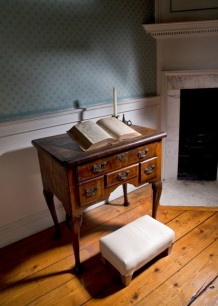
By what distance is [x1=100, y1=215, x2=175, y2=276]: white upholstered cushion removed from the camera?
140 centimetres

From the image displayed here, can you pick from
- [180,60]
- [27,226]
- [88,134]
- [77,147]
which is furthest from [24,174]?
[180,60]

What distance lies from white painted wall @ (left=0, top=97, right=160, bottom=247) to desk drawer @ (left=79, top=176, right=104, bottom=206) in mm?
630

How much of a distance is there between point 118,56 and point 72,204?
1.37 meters

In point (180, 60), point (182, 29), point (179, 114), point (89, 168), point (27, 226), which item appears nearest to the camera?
point (89, 168)

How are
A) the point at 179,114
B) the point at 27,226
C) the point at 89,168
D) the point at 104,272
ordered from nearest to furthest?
the point at 89,168 → the point at 104,272 → the point at 27,226 → the point at 179,114

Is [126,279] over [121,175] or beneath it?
beneath

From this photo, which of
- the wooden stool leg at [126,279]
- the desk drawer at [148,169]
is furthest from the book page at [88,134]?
the wooden stool leg at [126,279]

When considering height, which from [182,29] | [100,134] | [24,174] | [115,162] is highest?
[182,29]

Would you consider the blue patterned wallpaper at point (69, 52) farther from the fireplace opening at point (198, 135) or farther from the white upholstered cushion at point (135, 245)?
the white upholstered cushion at point (135, 245)

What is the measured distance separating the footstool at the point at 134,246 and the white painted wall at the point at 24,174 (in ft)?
2.25

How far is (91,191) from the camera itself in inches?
56.2

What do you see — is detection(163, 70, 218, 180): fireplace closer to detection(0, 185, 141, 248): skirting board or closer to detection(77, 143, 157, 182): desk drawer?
detection(77, 143, 157, 182): desk drawer

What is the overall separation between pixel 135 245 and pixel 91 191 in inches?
16.8

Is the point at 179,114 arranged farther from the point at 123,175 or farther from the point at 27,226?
the point at 27,226
